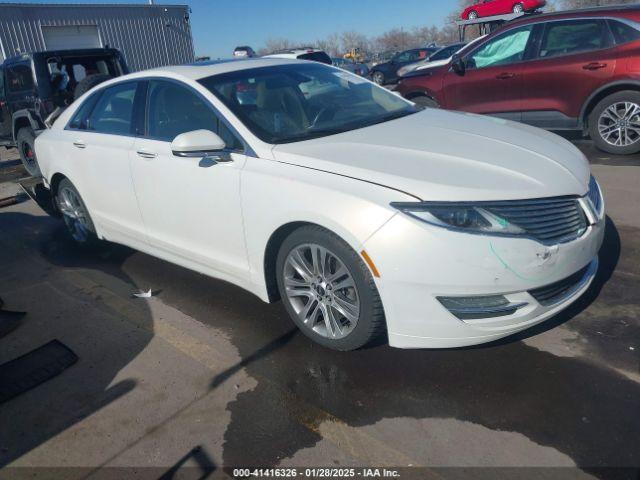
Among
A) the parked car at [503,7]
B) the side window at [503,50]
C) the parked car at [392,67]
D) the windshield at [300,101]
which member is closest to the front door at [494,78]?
the side window at [503,50]

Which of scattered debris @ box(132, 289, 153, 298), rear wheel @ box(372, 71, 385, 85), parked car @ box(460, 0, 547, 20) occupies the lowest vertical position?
scattered debris @ box(132, 289, 153, 298)

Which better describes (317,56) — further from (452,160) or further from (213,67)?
(452,160)

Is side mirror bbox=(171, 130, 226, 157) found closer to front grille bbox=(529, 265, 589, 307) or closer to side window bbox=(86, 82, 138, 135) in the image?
side window bbox=(86, 82, 138, 135)

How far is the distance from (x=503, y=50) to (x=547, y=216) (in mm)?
5743

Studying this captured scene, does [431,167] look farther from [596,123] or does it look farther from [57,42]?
[57,42]

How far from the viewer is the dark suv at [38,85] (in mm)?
8430

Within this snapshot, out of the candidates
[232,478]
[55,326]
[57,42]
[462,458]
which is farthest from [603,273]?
[57,42]

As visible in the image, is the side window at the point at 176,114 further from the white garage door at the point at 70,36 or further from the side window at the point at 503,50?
the white garage door at the point at 70,36

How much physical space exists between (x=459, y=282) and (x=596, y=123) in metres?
5.42

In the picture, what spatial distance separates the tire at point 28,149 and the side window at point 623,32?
859cm

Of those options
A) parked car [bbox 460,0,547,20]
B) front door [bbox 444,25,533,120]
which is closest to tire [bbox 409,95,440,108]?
front door [bbox 444,25,533,120]

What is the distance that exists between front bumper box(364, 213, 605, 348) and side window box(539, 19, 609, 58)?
519cm

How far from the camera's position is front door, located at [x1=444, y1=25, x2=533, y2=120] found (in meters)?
7.41

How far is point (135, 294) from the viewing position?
419 cm
